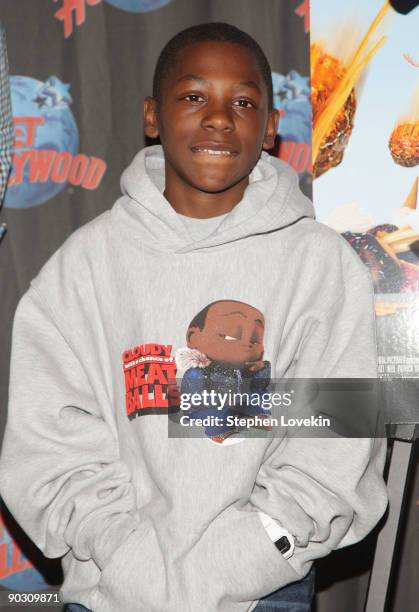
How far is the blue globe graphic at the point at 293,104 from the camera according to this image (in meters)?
1.73

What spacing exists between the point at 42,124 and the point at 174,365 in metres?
0.78

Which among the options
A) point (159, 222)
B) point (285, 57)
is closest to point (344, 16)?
point (285, 57)

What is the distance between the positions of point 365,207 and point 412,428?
45 cm

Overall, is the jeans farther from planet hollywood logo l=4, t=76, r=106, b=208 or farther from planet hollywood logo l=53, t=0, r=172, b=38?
planet hollywood logo l=53, t=0, r=172, b=38

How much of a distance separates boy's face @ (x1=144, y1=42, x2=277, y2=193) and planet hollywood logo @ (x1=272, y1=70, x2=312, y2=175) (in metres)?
0.47

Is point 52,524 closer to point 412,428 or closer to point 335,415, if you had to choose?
point 335,415

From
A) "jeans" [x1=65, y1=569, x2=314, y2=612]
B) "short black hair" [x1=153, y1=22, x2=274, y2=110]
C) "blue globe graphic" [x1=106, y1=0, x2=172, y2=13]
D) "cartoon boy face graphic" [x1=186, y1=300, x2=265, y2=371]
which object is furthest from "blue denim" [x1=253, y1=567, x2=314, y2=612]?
"blue globe graphic" [x1=106, y1=0, x2=172, y2=13]

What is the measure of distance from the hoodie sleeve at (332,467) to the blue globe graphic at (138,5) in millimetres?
818

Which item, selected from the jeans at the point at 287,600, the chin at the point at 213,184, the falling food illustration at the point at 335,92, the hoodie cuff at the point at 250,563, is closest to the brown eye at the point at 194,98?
the chin at the point at 213,184

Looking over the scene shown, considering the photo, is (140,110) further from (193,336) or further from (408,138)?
(193,336)

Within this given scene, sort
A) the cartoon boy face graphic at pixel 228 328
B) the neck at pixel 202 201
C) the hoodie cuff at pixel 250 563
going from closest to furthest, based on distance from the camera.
Result: the hoodie cuff at pixel 250 563, the cartoon boy face graphic at pixel 228 328, the neck at pixel 202 201

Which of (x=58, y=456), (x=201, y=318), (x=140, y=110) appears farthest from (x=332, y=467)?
(x=140, y=110)

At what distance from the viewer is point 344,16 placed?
1682 millimetres

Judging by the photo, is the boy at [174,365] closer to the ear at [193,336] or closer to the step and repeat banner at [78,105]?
the ear at [193,336]
